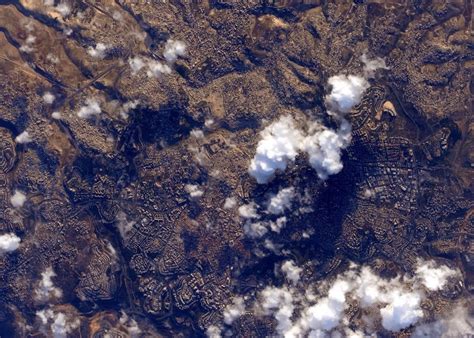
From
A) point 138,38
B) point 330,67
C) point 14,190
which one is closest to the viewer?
point 330,67

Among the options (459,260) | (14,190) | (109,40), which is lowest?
(14,190)

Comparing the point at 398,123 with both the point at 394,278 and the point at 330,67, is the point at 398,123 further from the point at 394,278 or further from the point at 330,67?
the point at 394,278

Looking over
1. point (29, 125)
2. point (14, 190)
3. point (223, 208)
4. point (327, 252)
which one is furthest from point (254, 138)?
point (14, 190)

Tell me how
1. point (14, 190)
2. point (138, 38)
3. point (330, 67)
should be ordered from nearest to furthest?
point (330, 67) → point (138, 38) → point (14, 190)

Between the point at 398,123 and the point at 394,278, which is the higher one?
the point at 398,123

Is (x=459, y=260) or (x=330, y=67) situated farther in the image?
(x=459, y=260)

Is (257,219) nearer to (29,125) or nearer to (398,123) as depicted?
(398,123)
